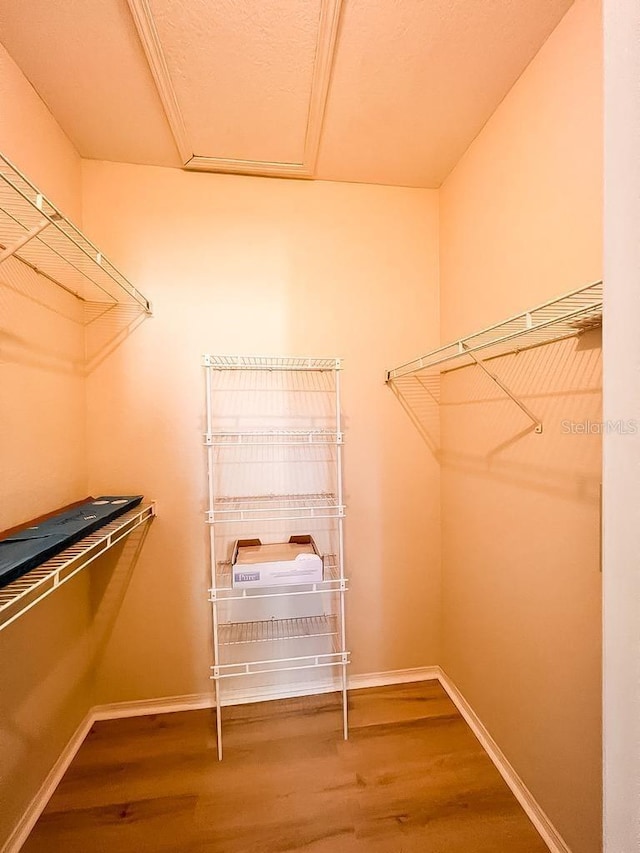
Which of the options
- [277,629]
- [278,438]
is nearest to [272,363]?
[278,438]

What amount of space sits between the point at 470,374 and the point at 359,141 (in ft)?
3.67

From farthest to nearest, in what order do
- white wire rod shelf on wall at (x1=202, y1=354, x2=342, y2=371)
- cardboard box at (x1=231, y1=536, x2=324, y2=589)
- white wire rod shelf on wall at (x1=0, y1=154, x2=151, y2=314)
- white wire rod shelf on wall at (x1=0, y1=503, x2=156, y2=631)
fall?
white wire rod shelf on wall at (x1=202, y1=354, x2=342, y2=371) → cardboard box at (x1=231, y1=536, x2=324, y2=589) → white wire rod shelf on wall at (x1=0, y1=154, x2=151, y2=314) → white wire rod shelf on wall at (x1=0, y1=503, x2=156, y2=631)

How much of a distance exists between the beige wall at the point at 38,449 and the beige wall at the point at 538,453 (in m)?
1.70

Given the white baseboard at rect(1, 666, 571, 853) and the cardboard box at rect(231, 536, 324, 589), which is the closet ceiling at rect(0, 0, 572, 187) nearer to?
the cardboard box at rect(231, 536, 324, 589)

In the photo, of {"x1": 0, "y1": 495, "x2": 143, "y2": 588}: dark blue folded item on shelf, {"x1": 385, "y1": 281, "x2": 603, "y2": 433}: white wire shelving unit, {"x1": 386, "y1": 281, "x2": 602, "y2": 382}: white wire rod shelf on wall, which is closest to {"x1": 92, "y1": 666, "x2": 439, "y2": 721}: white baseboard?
{"x1": 0, "y1": 495, "x2": 143, "y2": 588}: dark blue folded item on shelf

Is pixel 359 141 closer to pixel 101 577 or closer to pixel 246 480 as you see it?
pixel 246 480

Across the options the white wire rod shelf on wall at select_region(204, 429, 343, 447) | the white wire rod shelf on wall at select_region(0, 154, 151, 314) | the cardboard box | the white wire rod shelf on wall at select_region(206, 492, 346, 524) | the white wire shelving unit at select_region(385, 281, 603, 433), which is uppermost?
the white wire rod shelf on wall at select_region(0, 154, 151, 314)

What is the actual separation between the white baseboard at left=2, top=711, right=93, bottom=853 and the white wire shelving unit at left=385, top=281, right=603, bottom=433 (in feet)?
6.72

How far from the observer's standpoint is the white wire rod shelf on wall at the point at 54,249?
2.74ft

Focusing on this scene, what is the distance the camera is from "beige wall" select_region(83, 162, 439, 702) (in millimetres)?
1592

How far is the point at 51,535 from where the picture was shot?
3.26 feet

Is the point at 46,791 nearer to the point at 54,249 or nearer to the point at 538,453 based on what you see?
the point at 54,249

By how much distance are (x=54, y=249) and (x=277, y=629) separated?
182 centimetres

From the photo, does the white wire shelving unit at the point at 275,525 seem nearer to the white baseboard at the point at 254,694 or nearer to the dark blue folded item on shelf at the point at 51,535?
the white baseboard at the point at 254,694
